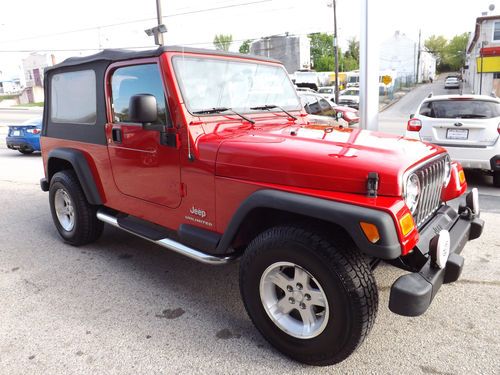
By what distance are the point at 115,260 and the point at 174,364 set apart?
1929 mm

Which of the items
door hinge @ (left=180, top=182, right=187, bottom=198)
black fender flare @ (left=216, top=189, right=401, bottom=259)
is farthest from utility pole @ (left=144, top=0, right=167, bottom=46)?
black fender flare @ (left=216, top=189, right=401, bottom=259)

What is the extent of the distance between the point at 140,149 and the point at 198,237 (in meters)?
0.94

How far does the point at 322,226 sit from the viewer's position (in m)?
2.48

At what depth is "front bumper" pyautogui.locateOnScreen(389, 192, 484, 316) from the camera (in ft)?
7.23

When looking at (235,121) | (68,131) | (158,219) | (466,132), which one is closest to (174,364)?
(158,219)

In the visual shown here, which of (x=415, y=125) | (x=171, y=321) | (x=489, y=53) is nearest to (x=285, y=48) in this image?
(x=489, y=53)

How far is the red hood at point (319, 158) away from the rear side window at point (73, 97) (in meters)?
1.72

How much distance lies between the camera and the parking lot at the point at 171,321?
102 inches

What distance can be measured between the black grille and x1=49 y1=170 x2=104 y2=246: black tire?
327 centimetres

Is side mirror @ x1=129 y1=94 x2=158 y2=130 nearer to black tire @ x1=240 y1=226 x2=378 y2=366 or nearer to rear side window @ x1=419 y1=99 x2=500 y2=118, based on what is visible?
black tire @ x1=240 y1=226 x2=378 y2=366

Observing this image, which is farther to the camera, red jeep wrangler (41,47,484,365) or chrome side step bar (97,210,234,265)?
chrome side step bar (97,210,234,265)

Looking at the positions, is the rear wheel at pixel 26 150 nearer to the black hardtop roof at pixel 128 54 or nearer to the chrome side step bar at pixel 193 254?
the black hardtop roof at pixel 128 54

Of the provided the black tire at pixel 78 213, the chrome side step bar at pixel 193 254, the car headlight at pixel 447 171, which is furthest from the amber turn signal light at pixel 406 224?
the black tire at pixel 78 213

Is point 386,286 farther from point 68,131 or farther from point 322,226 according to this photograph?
point 68,131
